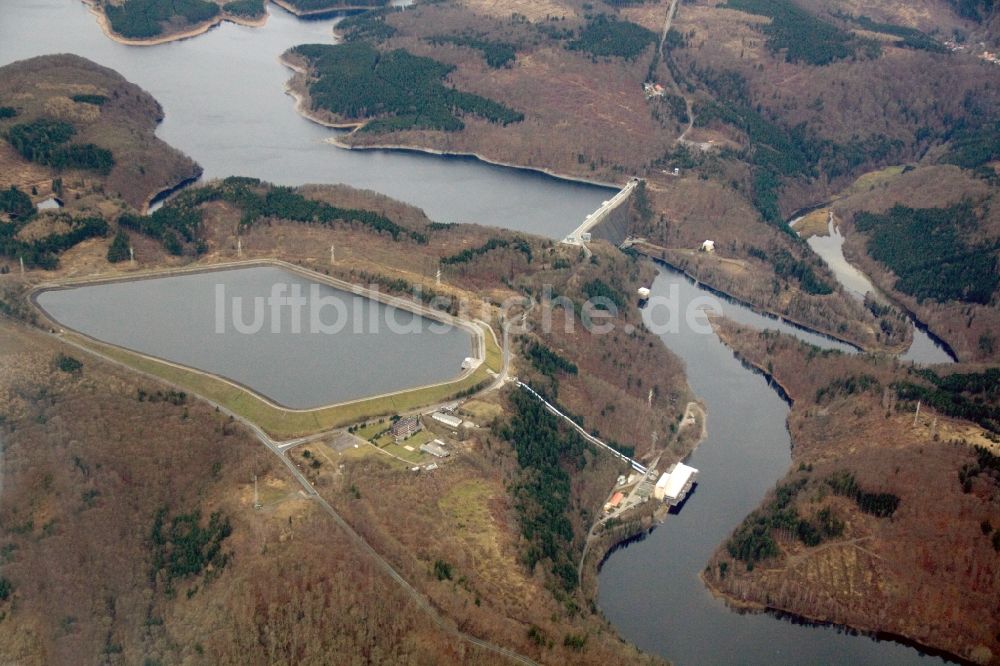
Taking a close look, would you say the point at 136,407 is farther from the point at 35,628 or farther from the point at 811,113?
the point at 811,113

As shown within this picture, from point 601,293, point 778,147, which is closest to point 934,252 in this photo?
point 778,147

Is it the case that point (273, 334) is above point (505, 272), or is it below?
above

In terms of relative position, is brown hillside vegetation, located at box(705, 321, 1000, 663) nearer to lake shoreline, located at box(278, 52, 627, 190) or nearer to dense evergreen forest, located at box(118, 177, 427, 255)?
dense evergreen forest, located at box(118, 177, 427, 255)

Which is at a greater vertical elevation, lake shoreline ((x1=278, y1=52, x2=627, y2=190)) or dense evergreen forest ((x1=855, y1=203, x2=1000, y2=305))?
dense evergreen forest ((x1=855, y1=203, x2=1000, y2=305))

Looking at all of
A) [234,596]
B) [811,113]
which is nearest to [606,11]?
[811,113]

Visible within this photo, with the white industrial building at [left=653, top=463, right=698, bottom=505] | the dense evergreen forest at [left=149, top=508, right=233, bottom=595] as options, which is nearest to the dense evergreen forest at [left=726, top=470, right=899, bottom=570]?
the white industrial building at [left=653, top=463, right=698, bottom=505]

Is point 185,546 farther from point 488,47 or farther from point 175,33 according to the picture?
point 175,33
